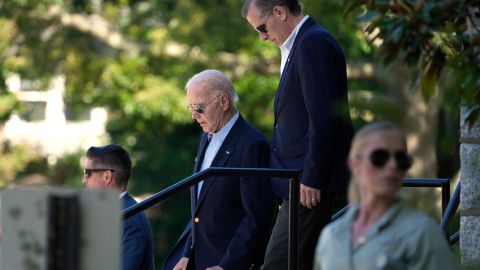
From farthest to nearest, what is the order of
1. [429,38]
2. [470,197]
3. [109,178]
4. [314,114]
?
[109,178], [470,197], [314,114], [429,38]

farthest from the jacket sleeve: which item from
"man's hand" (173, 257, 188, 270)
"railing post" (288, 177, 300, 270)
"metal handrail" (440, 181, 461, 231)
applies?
"metal handrail" (440, 181, 461, 231)

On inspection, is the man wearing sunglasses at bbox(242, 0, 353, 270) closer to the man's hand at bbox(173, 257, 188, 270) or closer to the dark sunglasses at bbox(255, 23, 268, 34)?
the dark sunglasses at bbox(255, 23, 268, 34)

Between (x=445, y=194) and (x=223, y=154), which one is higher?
(x=223, y=154)

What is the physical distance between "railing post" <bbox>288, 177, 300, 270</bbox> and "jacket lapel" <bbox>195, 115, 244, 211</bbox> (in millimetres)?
720

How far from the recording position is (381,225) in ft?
13.0

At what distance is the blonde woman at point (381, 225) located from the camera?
389cm

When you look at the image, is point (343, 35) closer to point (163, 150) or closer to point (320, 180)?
point (163, 150)

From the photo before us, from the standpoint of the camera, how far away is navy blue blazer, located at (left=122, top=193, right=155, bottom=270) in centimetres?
674

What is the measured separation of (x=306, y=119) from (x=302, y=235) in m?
0.54

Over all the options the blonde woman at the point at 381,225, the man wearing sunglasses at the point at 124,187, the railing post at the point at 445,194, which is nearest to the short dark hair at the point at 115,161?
the man wearing sunglasses at the point at 124,187

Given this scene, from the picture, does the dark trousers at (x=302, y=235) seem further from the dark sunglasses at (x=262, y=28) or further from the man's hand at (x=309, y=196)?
the dark sunglasses at (x=262, y=28)

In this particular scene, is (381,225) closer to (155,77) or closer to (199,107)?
(199,107)

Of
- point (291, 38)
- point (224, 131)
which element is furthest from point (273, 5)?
point (224, 131)

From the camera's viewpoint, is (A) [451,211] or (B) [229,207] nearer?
(A) [451,211]
